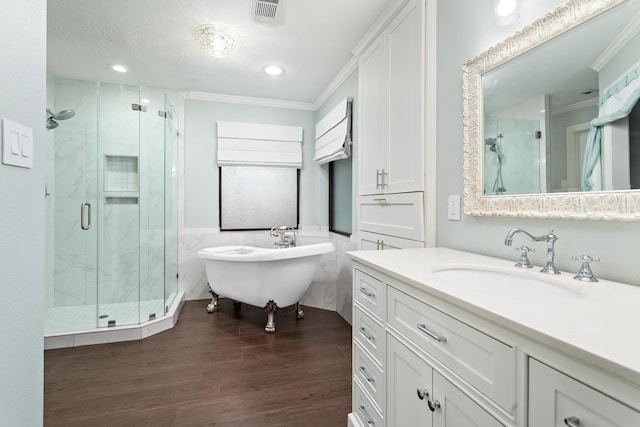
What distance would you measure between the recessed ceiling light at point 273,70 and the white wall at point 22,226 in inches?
78.8

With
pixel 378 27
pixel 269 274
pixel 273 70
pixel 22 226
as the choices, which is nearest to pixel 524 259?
pixel 22 226

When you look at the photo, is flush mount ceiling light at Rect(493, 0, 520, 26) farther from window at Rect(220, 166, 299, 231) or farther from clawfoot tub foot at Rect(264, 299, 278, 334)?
window at Rect(220, 166, 299, 231)

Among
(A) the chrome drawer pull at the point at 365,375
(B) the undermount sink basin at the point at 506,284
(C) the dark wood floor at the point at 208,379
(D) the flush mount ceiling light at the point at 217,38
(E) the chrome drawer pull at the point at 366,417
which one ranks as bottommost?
(C) the dark wood floor at the point at 208,379

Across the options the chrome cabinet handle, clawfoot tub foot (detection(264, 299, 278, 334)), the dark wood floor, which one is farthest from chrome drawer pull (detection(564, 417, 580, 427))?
clawfoot tub foot (detection(264, 299, 278, 334))

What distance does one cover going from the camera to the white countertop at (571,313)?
1.52 ft

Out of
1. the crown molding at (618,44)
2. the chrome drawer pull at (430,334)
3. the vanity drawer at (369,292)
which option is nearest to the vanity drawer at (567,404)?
the chrome drawer pull at (430,334)

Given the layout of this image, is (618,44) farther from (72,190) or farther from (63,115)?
(72,190)

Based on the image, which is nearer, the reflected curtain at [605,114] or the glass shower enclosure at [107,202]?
the reflected curtain at [605,114]

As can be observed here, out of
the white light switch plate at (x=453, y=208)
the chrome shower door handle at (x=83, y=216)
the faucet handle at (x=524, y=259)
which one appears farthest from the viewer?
the chrome shower door handle at (x=83, y=216)

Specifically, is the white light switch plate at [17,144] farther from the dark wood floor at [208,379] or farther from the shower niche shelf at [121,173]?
the shower niche shelf at [121,173]

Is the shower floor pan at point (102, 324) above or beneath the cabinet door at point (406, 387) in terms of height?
beneath

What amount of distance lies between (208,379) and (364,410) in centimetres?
111

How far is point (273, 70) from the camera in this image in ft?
9.43

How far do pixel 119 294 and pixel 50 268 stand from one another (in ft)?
2.38
